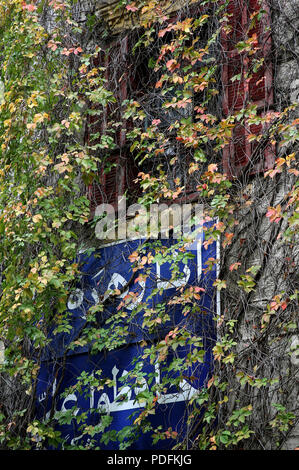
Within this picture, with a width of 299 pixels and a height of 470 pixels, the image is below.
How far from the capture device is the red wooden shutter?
665 centimetres

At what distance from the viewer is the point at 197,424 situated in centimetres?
611

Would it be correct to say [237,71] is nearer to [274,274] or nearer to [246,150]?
[246,150]

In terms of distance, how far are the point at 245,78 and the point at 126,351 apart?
2505 mm

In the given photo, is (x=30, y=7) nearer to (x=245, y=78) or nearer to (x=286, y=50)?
(x=245, y=78)

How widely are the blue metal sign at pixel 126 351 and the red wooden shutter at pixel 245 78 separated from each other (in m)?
0.79

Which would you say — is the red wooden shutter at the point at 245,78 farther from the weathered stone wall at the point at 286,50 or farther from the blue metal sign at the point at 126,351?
the blue metal sign at the point at 126,351

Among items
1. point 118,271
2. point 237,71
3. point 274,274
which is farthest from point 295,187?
point 118,271

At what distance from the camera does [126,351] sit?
6809mm

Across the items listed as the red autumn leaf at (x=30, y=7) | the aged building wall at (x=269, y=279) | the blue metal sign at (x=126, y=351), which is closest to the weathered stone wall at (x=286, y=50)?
the aged building wall at (x=269, y=279)

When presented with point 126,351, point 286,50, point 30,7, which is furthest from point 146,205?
point 30,7

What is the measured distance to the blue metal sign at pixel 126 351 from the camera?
250 inches

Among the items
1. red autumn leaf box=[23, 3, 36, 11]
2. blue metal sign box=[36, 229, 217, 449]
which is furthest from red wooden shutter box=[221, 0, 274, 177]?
red autumn leaf box=[23, 3, 36, 11]

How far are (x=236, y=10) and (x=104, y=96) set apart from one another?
4.57 feet
